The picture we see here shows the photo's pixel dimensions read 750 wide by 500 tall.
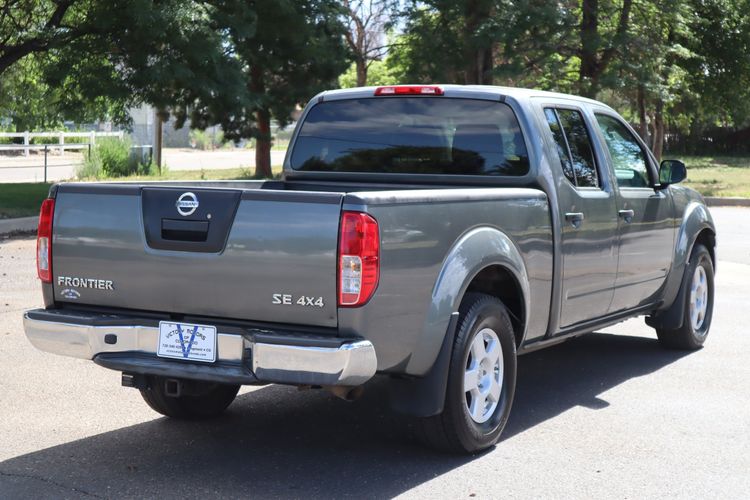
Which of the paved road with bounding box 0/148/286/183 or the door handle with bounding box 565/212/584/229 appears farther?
the paved road with bounding box 0/148/286/183

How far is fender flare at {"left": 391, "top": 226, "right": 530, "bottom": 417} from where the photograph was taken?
4.99 m

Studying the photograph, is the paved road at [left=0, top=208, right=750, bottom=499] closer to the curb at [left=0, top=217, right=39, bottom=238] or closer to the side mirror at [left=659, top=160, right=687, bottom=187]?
the side mirror at [left=659, top=160, right=687, bottom=187]

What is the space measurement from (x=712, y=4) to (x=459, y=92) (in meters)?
25.3

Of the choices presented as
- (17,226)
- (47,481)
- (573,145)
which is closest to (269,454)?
(47,481)

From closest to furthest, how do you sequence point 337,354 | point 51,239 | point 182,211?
1. point 337,354
2. point 182,211
3. point 51,239

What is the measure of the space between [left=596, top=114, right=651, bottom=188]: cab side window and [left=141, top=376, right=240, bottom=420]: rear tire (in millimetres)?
2930

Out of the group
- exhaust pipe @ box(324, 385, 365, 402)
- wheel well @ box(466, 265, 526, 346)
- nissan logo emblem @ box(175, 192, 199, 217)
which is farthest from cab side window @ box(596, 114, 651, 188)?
nissan logo emblem @ box(175, 192, 199, 217)

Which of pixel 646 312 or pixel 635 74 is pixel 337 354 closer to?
pixel 646 312

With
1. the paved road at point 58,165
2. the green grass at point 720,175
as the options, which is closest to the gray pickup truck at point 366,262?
the green grass at point 720,175

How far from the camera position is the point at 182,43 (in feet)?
58.4

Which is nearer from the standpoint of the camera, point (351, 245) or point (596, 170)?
point (351, 245)

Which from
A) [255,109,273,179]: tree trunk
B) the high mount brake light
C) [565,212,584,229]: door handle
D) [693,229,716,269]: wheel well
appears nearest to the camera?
[565,212,584,229]: door handle

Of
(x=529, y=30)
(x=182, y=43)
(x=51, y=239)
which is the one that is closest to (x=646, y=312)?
(x=51, y=239)

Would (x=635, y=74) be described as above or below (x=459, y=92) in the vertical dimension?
above
